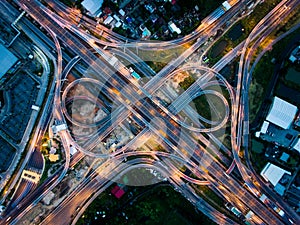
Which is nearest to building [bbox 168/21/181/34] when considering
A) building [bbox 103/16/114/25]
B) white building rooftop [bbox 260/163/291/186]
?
building [bbox 103/16/114/25]

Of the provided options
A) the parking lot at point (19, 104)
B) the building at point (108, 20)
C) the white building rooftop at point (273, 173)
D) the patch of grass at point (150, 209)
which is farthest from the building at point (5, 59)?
the white building rooftop at point (273, 173)

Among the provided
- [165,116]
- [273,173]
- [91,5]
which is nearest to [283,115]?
[273,173]

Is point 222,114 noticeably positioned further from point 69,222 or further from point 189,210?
point 69,222

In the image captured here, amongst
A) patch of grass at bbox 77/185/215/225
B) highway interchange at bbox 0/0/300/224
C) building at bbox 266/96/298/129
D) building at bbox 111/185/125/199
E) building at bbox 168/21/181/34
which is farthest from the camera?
building at bbox 168/21/181/34

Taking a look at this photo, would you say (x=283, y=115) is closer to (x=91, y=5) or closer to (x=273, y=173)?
(x=273, y=173)

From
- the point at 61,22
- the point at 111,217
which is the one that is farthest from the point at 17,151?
the point at 61,22

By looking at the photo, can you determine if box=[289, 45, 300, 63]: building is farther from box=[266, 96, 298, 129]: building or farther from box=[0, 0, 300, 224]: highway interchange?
box=[266, 96, 298, 129]: building
